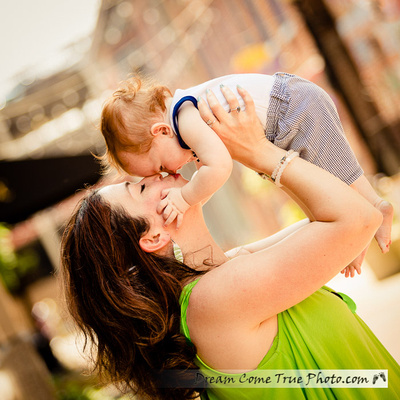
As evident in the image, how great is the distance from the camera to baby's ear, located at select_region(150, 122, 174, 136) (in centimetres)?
148

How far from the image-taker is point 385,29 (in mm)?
4938

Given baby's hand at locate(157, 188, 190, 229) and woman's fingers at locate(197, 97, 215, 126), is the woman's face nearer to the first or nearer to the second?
baby's hand at locate(157, 188, 190, 229)

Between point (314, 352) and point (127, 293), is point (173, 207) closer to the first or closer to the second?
point (127, 293)

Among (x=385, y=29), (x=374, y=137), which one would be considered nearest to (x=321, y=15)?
(x=385, y=29)

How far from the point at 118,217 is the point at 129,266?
0.19 m

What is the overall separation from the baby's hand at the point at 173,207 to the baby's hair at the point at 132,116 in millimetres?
251

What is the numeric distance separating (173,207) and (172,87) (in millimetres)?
7031

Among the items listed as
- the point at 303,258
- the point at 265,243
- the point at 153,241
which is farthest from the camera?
the point at 265,243

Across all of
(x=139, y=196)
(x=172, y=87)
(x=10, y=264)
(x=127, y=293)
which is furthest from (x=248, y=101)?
(x=172, y=87)

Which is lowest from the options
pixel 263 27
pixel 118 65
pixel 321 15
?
pixel 321 15

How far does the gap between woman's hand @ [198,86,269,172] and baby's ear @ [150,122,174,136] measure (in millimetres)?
164

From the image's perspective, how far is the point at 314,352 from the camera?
4.14 ft

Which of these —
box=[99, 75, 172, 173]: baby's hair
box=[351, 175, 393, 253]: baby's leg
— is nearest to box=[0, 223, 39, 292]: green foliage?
box=[99, 75, 172, 173]: baby's hair

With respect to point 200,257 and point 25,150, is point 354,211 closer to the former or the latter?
point 200,257
